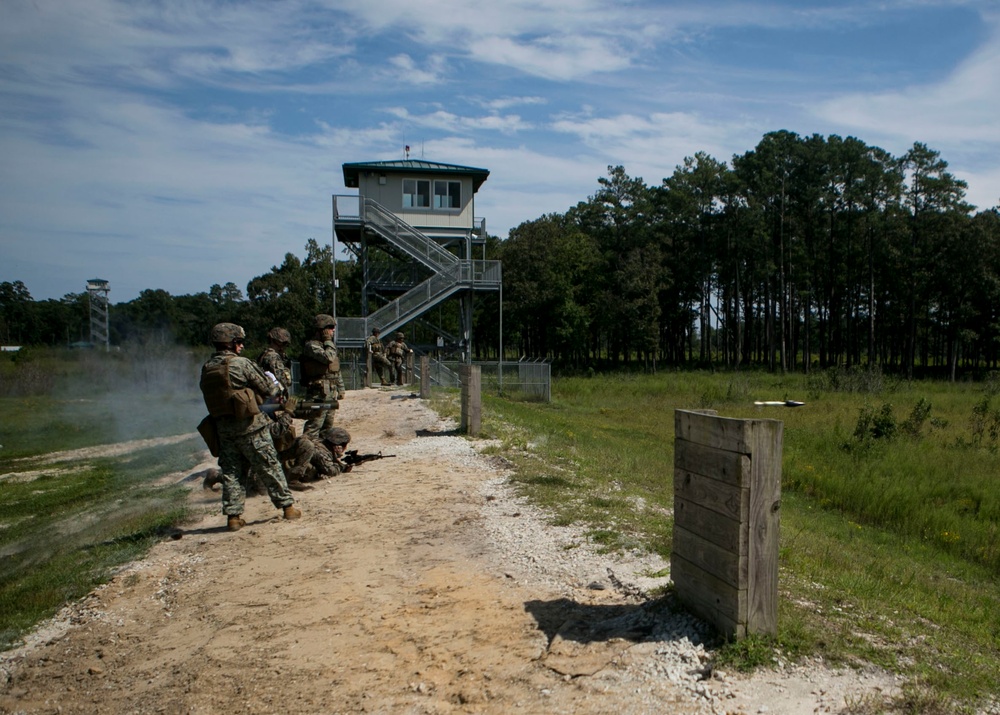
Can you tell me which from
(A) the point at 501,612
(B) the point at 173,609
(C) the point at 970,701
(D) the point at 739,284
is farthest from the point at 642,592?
(D) the point at 739,284

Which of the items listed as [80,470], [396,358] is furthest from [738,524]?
[396,358]

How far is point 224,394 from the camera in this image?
26.5 feet

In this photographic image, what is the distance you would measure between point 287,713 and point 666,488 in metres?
7.14

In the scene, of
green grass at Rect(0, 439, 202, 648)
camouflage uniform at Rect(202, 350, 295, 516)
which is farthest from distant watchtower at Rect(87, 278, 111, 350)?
camouflage uniform at Rect(202, 350, 295, 516)

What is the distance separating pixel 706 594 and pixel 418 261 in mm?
29228

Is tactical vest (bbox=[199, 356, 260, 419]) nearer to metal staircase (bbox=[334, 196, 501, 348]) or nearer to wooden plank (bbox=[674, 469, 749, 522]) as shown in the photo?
wooden plank (bbox=[674, 469, 749, 522])

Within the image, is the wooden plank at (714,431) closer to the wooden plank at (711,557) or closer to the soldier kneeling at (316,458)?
the wooden plank at (711,557)

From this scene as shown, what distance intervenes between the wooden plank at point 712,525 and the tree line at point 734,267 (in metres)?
40.2

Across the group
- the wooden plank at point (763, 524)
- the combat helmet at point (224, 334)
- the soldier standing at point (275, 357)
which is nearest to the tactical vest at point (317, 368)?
the soldier standing at point (275, 357)

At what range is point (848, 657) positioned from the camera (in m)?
4.27

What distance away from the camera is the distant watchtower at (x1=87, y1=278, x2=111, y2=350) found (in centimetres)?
3003

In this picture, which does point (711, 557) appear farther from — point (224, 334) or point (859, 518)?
point (859, 518)

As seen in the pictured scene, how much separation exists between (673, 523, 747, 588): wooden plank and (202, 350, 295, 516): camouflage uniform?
4.96 metres

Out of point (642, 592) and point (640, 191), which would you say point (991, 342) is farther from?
point (642, 592)
